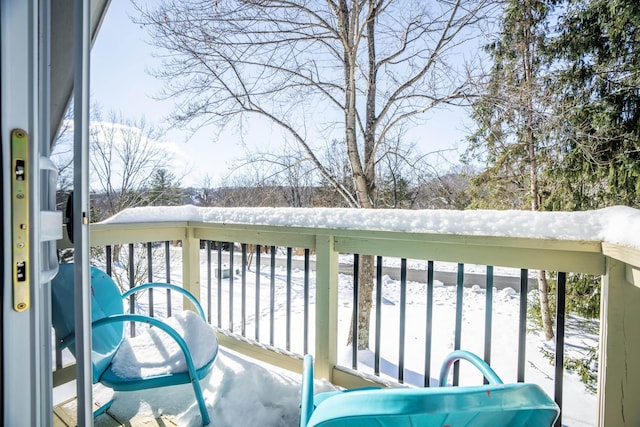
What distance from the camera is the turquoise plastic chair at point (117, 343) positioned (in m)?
1.21

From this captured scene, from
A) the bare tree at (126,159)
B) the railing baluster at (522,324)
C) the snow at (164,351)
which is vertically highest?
the bare tree at (126,159)

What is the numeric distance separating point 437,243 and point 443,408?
1132mm

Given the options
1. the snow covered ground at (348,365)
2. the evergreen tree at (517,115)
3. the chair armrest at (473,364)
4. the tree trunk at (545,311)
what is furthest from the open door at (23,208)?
the tree trunk at (545,311)

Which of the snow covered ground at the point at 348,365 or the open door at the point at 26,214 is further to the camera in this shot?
the snow covered ground at the point at 348,365

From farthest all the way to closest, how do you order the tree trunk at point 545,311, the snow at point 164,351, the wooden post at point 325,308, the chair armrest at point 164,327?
1. the tree trunk at point 545,311
2. the wooden post at point 325,308
3. the snow at point 164,351
4. the chair armrest at point 164,327

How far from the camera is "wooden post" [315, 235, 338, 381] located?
1898mm

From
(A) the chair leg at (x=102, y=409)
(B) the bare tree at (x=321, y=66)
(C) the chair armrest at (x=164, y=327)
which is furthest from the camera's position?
(B) the bare tree at (x=321, y=66)

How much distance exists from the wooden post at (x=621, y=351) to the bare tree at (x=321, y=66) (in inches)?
183

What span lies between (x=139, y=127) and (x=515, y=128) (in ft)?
31.2

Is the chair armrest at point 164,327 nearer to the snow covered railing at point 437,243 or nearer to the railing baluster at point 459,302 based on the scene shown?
the snow covered railing at point 437,243

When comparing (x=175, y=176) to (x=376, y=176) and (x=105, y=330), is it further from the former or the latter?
(x=105, y=330)

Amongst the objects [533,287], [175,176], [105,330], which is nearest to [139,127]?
[175,176]

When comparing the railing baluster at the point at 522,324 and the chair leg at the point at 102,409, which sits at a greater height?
the railing baluster at the point at 522,324

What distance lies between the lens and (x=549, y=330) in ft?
19.8
